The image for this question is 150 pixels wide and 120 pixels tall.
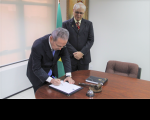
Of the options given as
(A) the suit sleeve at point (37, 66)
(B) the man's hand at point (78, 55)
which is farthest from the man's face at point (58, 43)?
(B) the man's hand at point (78, 55)

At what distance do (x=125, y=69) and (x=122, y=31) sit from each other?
1592mm

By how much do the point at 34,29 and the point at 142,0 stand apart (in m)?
2.84

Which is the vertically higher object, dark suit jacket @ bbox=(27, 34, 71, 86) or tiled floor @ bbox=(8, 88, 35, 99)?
dark suit jacket @ bbox=(27, 34, 71, 86)

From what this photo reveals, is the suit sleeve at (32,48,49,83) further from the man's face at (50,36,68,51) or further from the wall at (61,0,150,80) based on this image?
the wall at (61,0,150,80)

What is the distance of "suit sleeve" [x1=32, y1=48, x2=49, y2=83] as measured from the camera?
1860 millimetres

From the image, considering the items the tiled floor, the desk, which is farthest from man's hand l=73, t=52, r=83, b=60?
the tiled floor

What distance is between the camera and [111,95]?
1577mm

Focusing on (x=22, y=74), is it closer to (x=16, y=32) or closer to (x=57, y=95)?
(x=16, y=32)

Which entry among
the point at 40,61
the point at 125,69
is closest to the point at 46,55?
the point at 40,61

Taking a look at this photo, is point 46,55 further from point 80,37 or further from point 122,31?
point 122,31

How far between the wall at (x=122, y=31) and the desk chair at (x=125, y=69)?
135cm

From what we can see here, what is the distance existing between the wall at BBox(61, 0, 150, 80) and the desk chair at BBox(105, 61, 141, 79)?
1.35 metres

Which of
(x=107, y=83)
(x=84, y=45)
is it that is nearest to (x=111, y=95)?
(x=107, y=83)

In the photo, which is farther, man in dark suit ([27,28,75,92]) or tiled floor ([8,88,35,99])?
tiled floor ([8,88,35,99])
